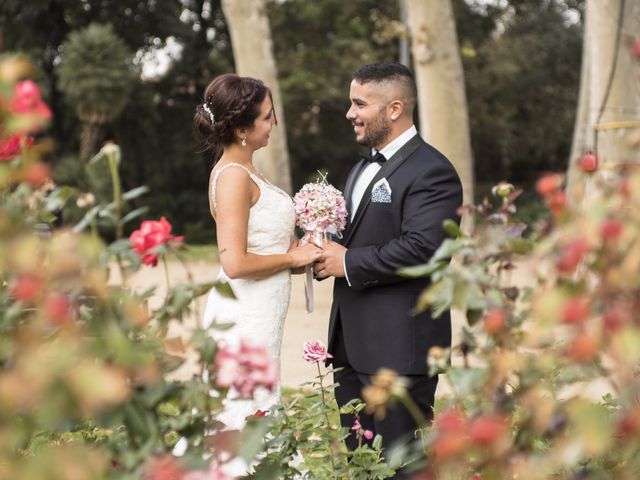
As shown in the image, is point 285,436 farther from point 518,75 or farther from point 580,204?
point 518,75

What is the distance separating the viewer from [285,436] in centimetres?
275

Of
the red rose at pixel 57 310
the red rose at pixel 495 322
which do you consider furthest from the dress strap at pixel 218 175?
the red rose at pixel 57 310

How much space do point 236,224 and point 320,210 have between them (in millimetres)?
368

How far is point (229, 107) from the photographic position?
3.90 meters

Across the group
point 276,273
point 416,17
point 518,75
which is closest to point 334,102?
point 518,75

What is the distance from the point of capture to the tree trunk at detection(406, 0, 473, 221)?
1273 centimetres

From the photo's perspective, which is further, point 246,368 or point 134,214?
point 134,214

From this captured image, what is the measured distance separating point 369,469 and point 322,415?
267 millimetres

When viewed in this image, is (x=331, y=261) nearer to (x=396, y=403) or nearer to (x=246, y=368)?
(x=396, y=403)

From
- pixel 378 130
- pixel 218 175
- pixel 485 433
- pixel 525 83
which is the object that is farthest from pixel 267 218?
pixel 525 83

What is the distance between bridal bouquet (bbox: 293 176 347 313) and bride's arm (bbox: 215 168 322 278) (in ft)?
0.67

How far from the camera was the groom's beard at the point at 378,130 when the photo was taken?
3.98 m

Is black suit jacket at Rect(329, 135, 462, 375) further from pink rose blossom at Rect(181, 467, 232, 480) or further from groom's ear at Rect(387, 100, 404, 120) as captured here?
pink rose blossom at Rect(181, 467, 232, 480)

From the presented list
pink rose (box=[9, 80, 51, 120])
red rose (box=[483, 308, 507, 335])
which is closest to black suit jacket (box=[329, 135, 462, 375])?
red rose (box=[483, 308, 507, 335])
